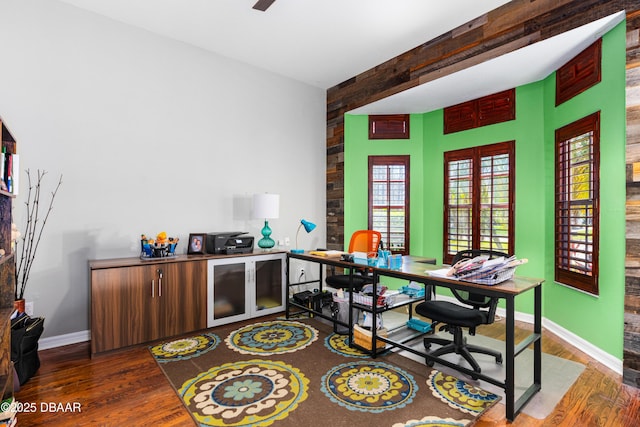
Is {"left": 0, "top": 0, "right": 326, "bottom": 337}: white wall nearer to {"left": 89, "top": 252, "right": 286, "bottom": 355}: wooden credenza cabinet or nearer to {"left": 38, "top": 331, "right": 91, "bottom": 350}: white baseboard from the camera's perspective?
{"left": 38, "top": 331, "right": 91, "bottom": 350}: white baseboard

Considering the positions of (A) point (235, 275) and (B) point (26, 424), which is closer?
(B) point (26, 424)

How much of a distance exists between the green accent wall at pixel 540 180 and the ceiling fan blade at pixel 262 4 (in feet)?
7.29

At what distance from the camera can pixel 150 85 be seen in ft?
11.6

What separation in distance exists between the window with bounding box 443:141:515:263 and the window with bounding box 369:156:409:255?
0.55m

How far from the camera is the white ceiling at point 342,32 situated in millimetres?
3059

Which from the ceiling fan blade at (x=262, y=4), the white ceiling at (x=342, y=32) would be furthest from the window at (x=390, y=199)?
the ceiling fan blade at (x=262, y=4)

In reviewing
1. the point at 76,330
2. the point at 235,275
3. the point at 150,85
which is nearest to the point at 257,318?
the point at 235,275

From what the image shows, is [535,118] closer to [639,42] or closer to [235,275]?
[639,42]

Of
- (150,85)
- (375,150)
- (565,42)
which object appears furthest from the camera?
(375,150)

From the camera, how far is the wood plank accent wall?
245 centimetres

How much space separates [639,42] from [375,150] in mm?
2891

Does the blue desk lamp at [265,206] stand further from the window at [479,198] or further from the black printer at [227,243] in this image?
the window at [479,198]

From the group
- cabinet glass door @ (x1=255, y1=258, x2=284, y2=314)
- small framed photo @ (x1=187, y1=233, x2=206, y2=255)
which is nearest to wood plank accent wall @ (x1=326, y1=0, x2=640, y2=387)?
cabinet glass door @ (x1=255, y1=258, x2=284, y2=314)

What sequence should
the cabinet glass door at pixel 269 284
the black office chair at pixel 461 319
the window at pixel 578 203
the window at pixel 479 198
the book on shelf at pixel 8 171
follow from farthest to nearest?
the window at pixel 479 198
the cabinet glass door at pixel 269 284
the window at pixel 578 203
the black office chair at pixel 461 319
the book on shelf at pixel 8 171
